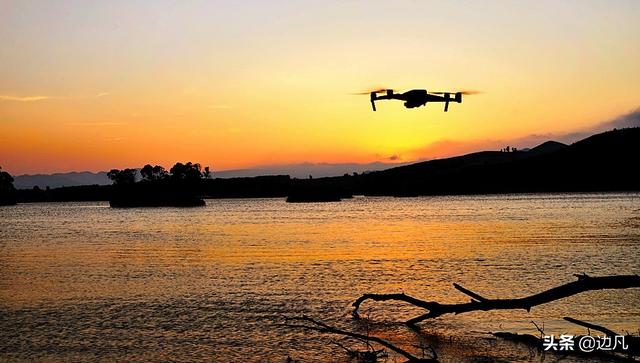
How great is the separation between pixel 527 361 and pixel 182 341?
10030mm

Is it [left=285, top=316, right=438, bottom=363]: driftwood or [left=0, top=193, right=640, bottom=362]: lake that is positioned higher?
[left=285, top=316, right=438, bottom=363]: driftwood

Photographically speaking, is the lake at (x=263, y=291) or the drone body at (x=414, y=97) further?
the lake at (x=263, y=291)

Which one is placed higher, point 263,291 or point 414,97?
point 414,97

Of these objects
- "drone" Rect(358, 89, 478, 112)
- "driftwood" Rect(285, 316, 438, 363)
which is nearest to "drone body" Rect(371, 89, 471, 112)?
"drone" Rect(358, 89, 478, 112)

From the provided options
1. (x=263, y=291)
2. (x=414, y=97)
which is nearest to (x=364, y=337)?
(x=414, y=97)

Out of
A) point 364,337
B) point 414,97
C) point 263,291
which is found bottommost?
point 263,291

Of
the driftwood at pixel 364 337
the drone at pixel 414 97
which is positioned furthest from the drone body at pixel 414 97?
the driftwood at pixel 364 337

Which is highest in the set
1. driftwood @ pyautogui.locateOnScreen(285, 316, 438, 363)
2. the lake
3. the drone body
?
the drone body

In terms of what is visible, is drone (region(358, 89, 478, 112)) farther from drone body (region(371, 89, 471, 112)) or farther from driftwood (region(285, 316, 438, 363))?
driftwood (region(285, 316, 438, 363))

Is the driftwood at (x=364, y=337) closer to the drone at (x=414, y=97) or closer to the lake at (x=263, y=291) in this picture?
the lake at (x=263, y=291)

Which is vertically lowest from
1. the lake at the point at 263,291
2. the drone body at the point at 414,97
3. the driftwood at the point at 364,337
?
the lake at the point at 263,291

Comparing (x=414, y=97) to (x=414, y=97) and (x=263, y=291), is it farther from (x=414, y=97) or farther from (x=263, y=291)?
(x=263, y=291)

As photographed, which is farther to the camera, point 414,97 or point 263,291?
point 263,291

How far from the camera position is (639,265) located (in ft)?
125
